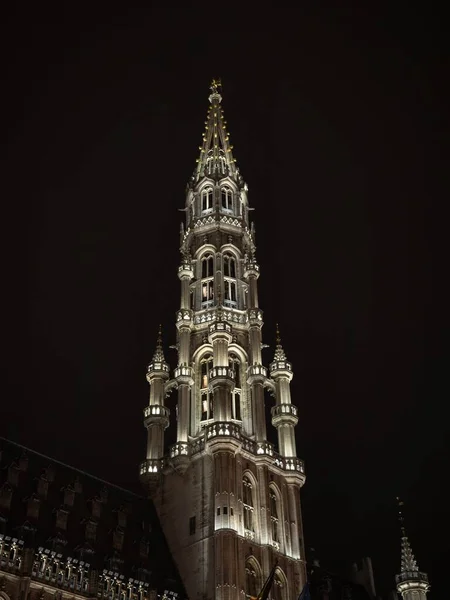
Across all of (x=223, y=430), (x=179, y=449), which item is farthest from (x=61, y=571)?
(x=223, y=430)

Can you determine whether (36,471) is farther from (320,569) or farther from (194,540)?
→ (320,569)

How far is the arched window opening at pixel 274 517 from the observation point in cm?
8006

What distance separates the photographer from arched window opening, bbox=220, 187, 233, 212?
10493cm

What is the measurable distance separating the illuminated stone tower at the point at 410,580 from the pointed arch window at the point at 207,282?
34.7 metres

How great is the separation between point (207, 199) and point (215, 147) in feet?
32.6

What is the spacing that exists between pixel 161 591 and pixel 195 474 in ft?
38.3

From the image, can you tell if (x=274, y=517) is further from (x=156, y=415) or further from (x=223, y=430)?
(x=156, y=415)

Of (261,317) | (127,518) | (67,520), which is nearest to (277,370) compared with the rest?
(261,317)

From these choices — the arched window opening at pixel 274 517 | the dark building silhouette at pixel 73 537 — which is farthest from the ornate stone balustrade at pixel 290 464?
the dark building silhouette at pixel 73 537

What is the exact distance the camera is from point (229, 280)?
97375 millimetres

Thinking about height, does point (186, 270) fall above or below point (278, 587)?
above

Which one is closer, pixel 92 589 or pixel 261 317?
pixel 92 589

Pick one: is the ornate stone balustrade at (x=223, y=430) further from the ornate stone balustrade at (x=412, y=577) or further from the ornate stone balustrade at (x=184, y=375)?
the ornate stone balustrade at (x=412, y=577)

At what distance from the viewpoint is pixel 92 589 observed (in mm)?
67125
